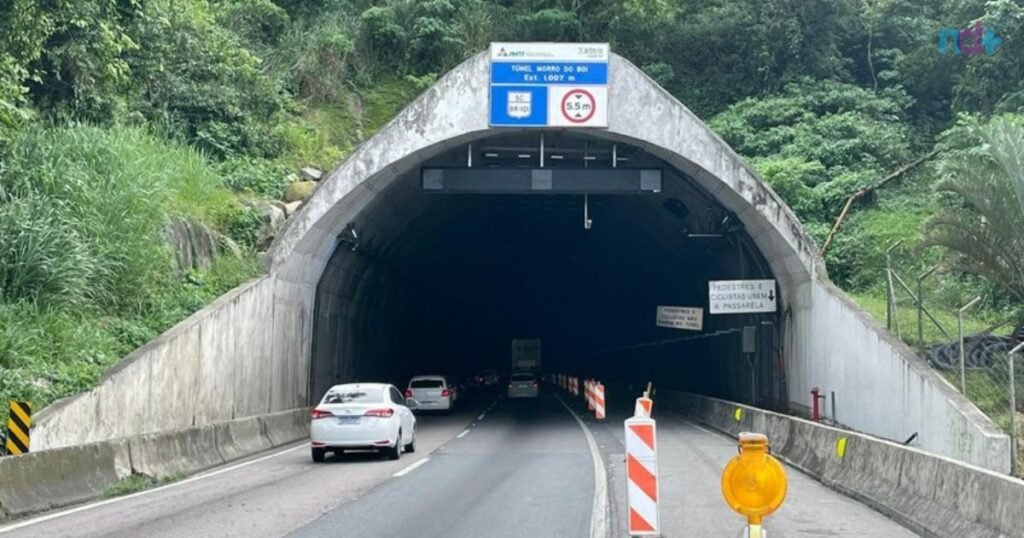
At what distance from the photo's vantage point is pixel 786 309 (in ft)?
96.2

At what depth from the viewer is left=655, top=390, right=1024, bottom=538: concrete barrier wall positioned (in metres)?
9.62

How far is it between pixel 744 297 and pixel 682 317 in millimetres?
6812

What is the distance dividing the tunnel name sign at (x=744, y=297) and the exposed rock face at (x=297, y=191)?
11.7 m

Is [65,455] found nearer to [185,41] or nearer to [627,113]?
[627,113]

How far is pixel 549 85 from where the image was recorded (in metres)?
27.6

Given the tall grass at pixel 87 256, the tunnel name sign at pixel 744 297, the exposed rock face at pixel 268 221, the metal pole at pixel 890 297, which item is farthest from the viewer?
the tunnel name sign at pixel 744 297

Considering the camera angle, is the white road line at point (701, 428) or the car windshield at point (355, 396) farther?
the white road line at point (701, 428)

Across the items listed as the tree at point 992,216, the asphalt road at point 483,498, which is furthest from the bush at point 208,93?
the tree at point 992,216

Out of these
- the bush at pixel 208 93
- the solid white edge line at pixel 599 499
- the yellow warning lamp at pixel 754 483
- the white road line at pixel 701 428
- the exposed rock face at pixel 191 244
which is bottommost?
the solid white edge line at pixel 599 499

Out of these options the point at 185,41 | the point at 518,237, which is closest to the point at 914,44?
the point at 518,237

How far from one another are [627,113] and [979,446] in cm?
1378

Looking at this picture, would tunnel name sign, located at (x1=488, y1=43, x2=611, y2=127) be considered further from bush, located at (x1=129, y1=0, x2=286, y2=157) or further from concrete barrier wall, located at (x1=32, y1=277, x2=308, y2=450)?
bush, located at (x1=129, y1=0, x2=286, y2=157)

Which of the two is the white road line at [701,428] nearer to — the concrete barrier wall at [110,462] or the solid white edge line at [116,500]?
the concrete barrier wall at [110,462]

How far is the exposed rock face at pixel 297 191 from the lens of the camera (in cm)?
3173
